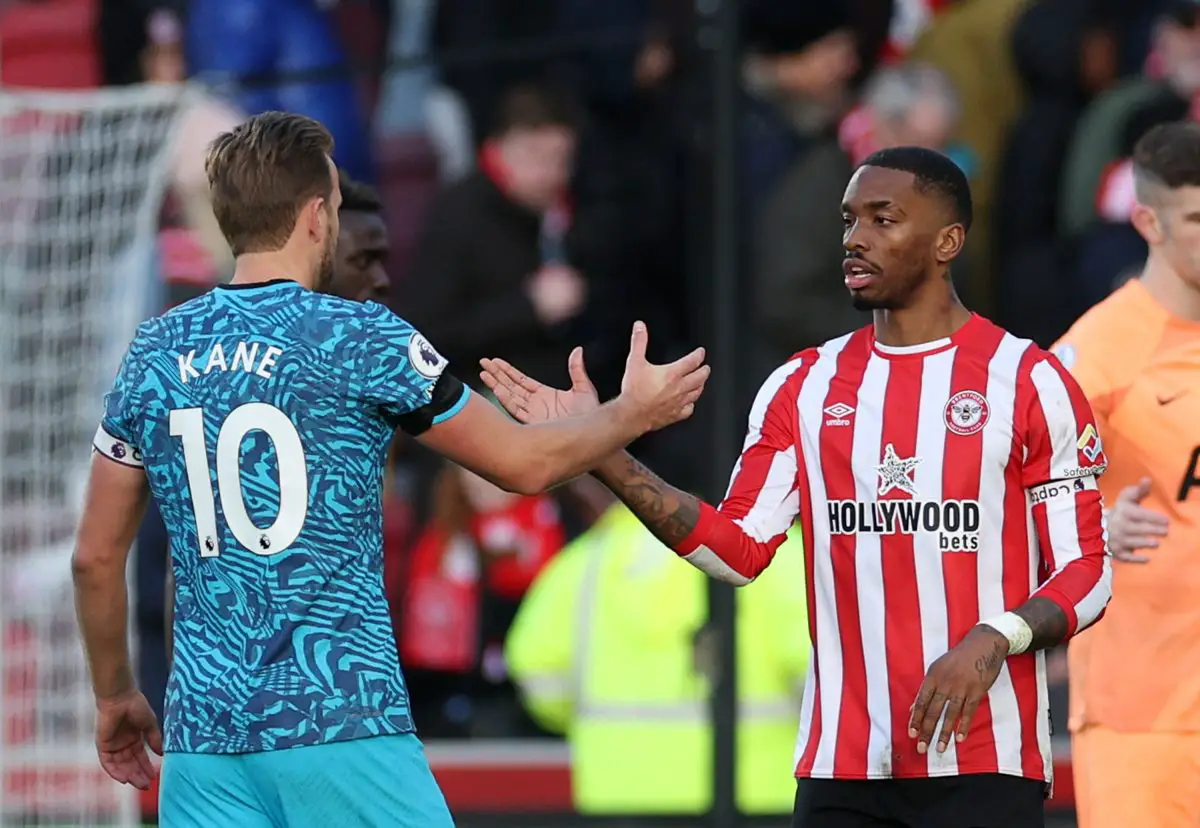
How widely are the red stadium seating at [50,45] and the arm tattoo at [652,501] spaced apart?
5.24 metres

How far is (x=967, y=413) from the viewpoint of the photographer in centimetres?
421

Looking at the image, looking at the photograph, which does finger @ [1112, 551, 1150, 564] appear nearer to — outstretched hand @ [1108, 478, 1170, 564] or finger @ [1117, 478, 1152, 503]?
outstretched hand @ [1108, 478, 1170, 564]

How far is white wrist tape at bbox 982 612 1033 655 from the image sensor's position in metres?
3.98

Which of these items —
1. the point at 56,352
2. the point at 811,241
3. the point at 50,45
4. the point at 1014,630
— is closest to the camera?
the point at 1014,630

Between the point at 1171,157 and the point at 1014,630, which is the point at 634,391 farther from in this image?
the point at 1171,157

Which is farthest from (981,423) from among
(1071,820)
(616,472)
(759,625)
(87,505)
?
(1071,820)

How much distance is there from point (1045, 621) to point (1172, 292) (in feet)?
4.13

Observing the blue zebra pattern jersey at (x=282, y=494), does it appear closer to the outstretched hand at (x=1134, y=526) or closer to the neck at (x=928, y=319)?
the neck at (x=928, y=319)

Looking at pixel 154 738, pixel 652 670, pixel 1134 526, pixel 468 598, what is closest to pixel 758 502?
pixel 1134 526

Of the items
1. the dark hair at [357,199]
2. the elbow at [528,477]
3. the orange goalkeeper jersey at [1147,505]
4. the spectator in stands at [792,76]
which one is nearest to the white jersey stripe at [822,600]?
the elbow at [528,477]

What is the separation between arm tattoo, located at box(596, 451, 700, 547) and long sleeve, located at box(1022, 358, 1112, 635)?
0.65m

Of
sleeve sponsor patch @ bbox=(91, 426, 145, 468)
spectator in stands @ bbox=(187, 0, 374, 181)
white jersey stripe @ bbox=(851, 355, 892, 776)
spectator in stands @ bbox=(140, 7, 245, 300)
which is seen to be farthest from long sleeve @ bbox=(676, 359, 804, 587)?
spectator in stands @ bbox=(187, 0, 374, 181)

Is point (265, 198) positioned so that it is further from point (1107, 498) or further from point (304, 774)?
point (1107, 498)

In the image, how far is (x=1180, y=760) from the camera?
187 inches
